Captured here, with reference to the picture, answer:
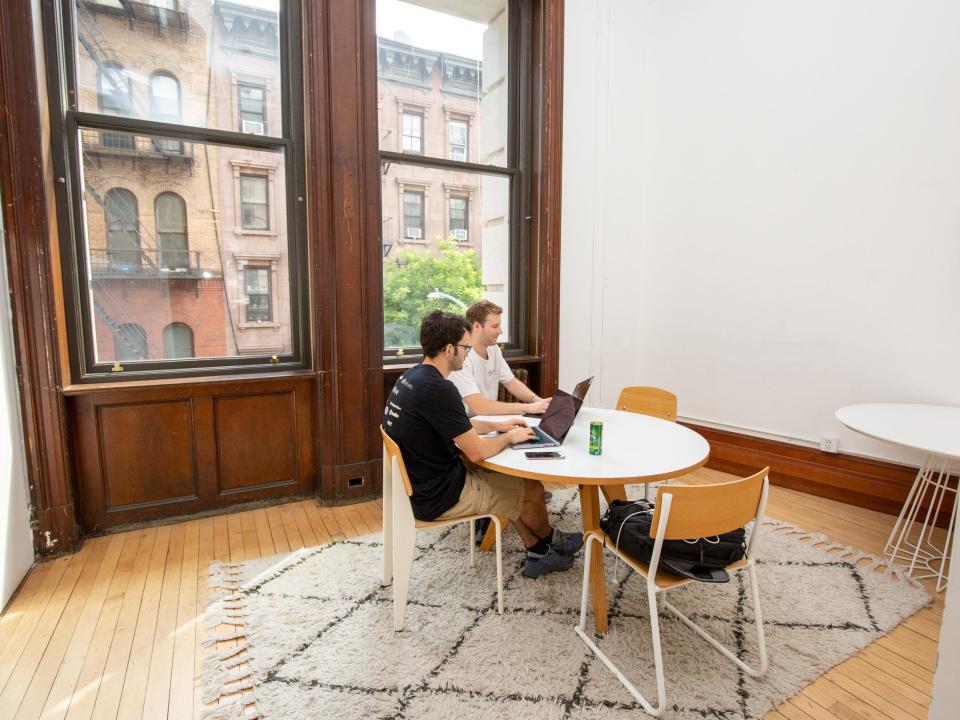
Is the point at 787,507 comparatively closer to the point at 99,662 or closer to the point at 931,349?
the point at 931,349

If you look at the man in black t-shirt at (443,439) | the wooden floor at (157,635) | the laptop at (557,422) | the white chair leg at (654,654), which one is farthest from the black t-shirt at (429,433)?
the wooden floor at (157,635)

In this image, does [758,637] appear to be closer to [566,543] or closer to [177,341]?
[566,543]

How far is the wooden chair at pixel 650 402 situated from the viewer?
2902 mm

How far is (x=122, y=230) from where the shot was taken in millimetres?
2898

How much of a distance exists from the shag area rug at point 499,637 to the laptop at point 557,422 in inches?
27.6

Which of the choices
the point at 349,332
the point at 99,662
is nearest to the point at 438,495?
the point at 99,662

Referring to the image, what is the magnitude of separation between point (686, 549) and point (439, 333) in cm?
121

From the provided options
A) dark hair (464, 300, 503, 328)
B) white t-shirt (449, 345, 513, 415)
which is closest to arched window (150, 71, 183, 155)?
dark hair (464, 300, 503, 328)

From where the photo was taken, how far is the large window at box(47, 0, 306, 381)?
110 inches

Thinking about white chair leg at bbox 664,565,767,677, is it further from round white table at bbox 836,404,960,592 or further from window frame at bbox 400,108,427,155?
window frame at bbox 400,108,427,155

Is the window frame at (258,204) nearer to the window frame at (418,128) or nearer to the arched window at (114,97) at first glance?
the arched window at (114,97)

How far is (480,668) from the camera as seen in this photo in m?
1.84

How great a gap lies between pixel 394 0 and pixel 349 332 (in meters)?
2.40

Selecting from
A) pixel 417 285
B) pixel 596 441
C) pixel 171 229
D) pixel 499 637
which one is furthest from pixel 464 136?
pixel 499 637
